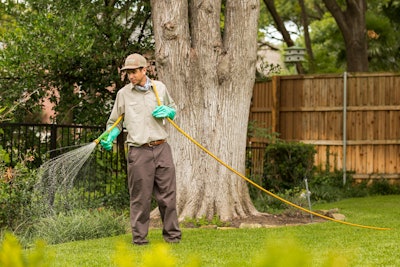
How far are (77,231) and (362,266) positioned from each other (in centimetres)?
352

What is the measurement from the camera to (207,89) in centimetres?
955

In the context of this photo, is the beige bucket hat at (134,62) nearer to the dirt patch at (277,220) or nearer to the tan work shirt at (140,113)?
the tan work shirt at (140,113)

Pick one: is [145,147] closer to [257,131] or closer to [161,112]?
[161,112]

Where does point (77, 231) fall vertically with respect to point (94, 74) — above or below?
below

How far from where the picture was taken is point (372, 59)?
23.4 m

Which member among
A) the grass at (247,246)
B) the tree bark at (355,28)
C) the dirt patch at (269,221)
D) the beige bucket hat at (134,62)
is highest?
the tree bark at (355,28)

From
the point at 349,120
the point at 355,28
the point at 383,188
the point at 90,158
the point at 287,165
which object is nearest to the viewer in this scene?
the point at 90,158

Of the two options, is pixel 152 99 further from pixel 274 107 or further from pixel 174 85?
pixel 274 107

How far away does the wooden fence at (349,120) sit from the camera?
15539mm

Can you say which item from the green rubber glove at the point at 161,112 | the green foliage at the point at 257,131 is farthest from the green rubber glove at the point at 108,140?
the green foliage at the point at 257,131

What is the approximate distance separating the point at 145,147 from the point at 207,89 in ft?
8.09

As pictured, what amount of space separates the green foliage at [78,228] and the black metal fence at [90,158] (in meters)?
2.03

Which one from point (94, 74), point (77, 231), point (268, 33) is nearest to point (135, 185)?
point (77, 231)

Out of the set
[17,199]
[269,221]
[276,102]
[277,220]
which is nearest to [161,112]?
[17,199]
